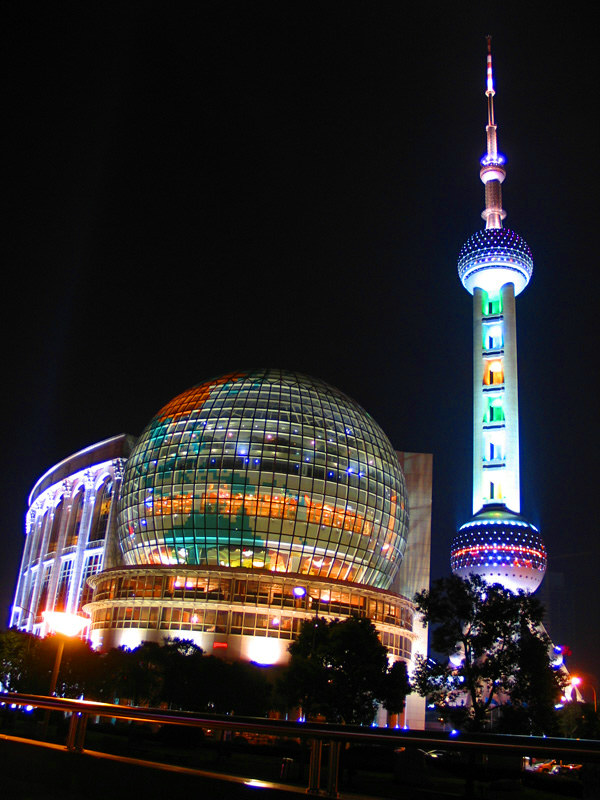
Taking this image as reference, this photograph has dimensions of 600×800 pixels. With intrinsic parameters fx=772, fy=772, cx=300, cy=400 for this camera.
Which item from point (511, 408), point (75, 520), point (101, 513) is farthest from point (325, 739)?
point (511, 408)

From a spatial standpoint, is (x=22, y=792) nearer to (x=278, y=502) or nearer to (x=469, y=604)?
(x=469, y=604)

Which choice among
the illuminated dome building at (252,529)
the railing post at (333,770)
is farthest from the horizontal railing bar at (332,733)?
the illuminated dome building at (252,529)

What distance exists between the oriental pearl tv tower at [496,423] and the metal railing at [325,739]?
503ft

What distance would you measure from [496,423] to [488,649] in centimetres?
11640

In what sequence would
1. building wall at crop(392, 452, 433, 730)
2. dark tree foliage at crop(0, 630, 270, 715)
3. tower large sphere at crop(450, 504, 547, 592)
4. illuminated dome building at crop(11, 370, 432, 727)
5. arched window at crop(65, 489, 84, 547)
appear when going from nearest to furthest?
1. dark tree foliage at crop(0, 630, 270, 715)
2. illuminated dome building at crop(11, 370, 432, 727)
3. building wall at crop(392, 452, 433, 730)
4. arched window at crop(65, 489, 84, 547)
5. tower large sphere at crop(450, 504, 547, 592)

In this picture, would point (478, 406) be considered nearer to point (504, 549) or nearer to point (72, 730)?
point (504, 549)

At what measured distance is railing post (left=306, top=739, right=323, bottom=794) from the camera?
35.0 ft

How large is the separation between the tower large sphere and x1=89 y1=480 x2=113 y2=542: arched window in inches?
3049

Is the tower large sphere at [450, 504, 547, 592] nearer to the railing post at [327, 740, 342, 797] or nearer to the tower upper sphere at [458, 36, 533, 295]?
the tower upper sphere at [458, 36, 533, 295]

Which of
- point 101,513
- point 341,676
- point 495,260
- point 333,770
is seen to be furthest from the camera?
point 495,260

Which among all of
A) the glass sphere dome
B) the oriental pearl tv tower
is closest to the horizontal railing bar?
the glass sphere dome

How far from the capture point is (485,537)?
162m

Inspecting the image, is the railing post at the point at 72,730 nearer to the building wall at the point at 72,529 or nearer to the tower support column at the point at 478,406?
the building wall at the point at 72,529

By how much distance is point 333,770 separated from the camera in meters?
10.6
